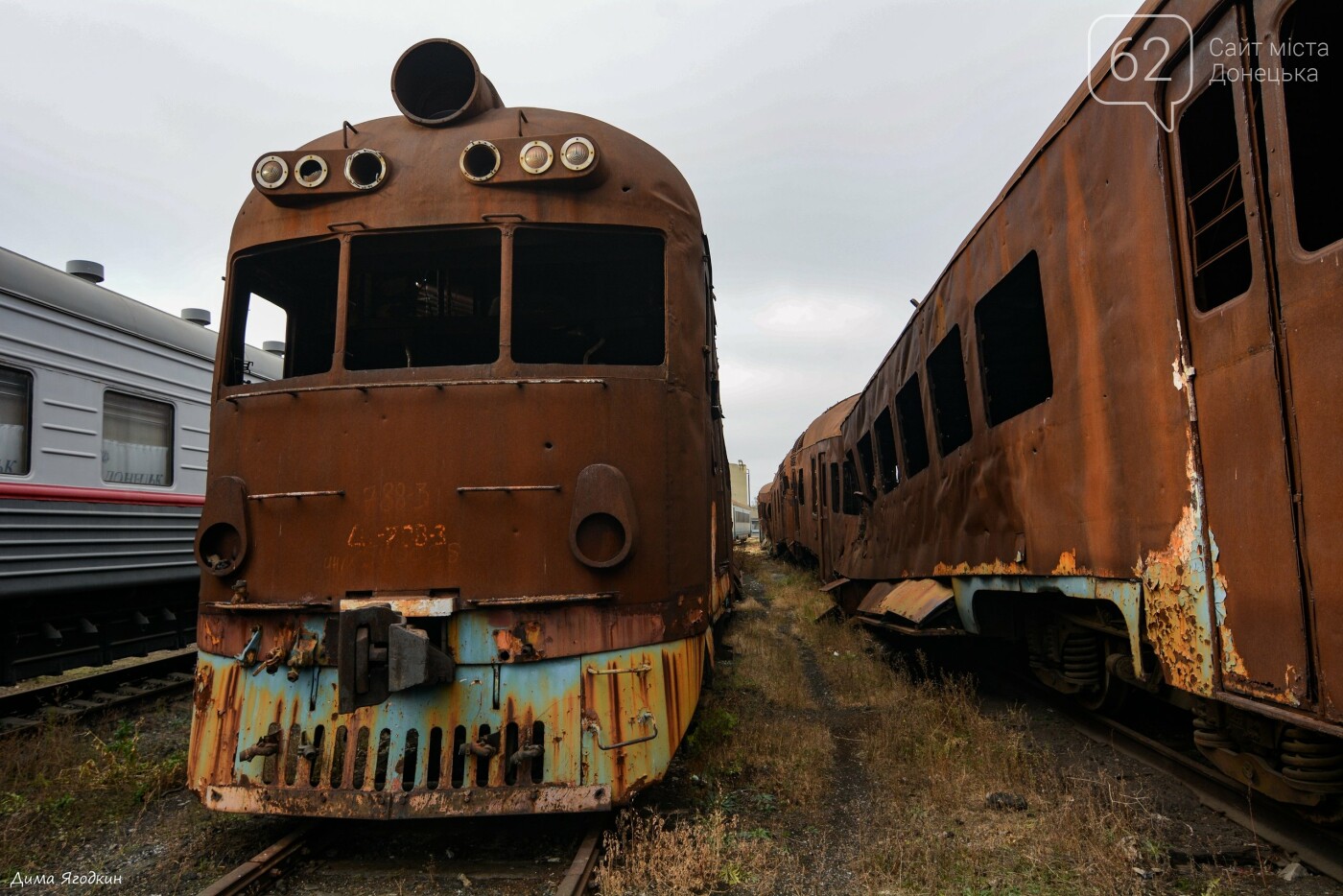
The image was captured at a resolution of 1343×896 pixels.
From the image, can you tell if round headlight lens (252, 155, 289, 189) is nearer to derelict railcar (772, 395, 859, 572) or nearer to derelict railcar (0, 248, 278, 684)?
derelict railcar (0, 248, 278, 684)

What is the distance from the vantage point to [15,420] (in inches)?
254

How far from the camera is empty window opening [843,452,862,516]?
34.4ft

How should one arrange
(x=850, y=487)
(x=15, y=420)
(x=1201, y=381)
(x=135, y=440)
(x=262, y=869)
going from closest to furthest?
1. (x=1201, y=381)
2. (x=262, y=869)
3. (x=15, y=420)
4. (x=135, y=440)
5. (x=850, y=487)

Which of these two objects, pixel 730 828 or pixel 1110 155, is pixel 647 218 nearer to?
pixel 1110 155

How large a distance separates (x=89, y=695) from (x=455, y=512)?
18.8ft

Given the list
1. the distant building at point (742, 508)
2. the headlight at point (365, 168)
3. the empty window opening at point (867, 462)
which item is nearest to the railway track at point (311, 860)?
the headlight at point (365, 168)

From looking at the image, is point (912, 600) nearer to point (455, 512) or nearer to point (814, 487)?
point (455, 512)

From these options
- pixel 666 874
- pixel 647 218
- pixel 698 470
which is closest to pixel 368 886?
pixel 666 874

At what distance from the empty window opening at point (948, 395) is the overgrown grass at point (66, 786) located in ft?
18.7

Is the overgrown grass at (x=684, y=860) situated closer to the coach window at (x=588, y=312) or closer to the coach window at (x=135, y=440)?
the coach window at (x=588, y=312)

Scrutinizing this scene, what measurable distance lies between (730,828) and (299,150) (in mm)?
4155

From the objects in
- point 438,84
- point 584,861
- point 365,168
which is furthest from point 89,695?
point 438,84

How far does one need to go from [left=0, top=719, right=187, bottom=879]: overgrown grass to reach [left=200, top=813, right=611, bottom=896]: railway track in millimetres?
1212

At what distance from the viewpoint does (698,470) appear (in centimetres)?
449
